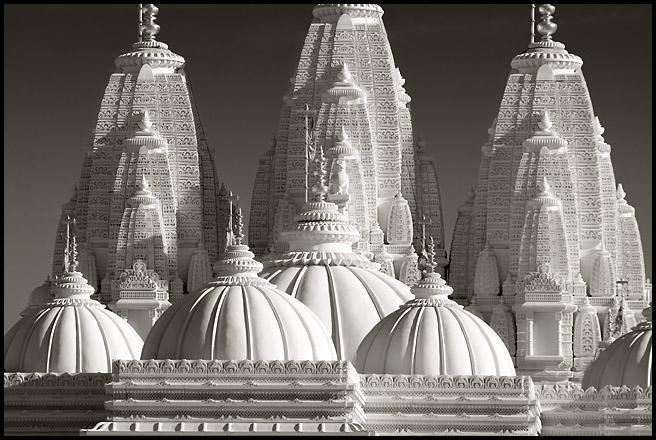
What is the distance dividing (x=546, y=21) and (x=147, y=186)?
1291cm

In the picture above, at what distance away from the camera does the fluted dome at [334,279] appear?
69.8 metres

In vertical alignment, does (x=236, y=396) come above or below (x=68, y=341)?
below

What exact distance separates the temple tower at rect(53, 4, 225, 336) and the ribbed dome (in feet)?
66.1

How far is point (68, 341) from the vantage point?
67.9 m

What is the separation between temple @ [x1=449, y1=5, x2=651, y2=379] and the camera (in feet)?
277

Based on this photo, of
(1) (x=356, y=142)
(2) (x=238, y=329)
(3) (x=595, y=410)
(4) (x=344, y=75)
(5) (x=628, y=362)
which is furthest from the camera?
(4) (x=344, y=75)

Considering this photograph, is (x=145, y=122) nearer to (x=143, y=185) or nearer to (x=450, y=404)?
(x=143, y=185)

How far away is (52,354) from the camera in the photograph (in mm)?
67812

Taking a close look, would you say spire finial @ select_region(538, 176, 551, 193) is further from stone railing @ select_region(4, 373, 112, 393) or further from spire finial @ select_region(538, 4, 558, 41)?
stone railing @ select_region(4, 373, 112, 393)

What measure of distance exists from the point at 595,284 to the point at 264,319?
24794 mm

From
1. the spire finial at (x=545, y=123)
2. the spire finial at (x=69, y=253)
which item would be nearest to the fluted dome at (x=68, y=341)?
the spire finial at (x=69, y=253)

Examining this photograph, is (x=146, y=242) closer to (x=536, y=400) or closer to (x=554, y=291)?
(x=554, y=291)

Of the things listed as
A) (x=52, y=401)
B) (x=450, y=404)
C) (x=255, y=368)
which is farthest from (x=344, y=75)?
(x=255, y=368)

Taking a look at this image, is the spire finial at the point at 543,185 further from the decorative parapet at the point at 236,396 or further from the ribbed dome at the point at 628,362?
the decorative parapet at the point at 236,396
